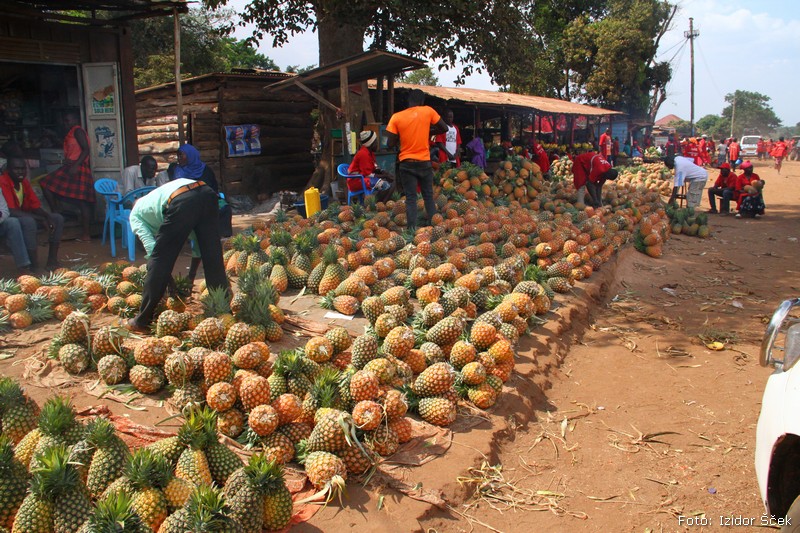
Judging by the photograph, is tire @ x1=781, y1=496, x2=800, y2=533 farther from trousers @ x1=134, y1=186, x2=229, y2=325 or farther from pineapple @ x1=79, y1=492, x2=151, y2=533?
trousers @ x1=134, y1=186, x2=229, y2=325

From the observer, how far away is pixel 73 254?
9734 mm

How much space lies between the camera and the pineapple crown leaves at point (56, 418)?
3.20 meters

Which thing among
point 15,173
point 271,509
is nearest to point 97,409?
point 271,509

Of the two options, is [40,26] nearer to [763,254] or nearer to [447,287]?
[447,287]

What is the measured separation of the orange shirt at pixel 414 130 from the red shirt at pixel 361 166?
1923 mm

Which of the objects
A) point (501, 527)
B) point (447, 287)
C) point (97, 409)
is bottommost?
point (501, 527)

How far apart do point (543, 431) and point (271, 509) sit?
261 centimetres

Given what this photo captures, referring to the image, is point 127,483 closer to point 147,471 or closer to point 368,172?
point 147,471

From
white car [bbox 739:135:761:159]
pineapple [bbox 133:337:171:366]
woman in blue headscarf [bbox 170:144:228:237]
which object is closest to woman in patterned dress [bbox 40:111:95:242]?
woman in blue headscarf [bbox 170:144:228:237]

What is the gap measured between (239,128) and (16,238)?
8.39 meters

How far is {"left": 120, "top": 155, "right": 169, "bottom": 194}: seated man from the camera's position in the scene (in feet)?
32.8

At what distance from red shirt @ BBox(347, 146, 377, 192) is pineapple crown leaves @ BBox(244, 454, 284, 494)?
8688mm

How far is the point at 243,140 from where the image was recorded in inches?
627

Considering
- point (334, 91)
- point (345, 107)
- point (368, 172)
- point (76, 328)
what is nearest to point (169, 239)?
point (76, 328)
